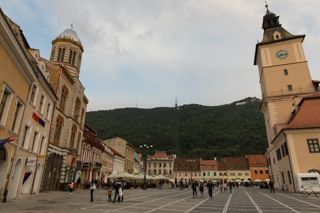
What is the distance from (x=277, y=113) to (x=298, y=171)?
11.9m

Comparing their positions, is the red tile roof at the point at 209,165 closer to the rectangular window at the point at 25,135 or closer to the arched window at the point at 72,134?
the arched window at the point at 72,134

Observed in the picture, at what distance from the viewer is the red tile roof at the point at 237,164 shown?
80.6m

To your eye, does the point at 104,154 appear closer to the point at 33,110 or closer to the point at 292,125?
the point at 33,110

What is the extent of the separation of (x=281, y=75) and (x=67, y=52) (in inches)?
1408

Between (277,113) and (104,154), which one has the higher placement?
(277,113)

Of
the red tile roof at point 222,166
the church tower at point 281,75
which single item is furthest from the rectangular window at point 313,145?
the red tile roof at point 222,166

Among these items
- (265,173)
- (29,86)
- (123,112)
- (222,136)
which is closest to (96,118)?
(123,112)

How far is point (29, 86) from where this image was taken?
16141 millimetres

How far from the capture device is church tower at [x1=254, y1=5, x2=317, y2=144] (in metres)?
33.2

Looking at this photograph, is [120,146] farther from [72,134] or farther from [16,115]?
[16,115]

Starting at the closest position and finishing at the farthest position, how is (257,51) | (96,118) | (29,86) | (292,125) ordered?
(29,86) < (292,125) < (257,51) < (96,118)

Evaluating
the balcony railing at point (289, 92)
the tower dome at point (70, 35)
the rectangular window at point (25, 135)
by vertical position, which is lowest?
the rectangular window at point (25, 135)

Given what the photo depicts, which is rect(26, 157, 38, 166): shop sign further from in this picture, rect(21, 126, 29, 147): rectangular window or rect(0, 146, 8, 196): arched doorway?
rect(0, 146, 8, 196): arched doorway

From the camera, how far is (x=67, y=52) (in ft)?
107
